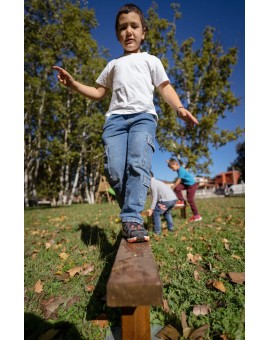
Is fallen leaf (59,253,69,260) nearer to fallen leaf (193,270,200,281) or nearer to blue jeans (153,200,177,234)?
fallen leaf (193,270,200,281)

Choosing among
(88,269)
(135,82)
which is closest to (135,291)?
(88,269)

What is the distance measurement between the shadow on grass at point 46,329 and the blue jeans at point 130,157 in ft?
2.44

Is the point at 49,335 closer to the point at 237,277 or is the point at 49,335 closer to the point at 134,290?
the point at 134,290

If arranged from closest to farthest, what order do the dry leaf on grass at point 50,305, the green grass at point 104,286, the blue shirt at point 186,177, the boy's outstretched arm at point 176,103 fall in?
1. the green grass at point 104,286
2. the dry leaf on grass at point 50,305
3. the boy's outstretched arm at point 176,103
4. the blue shirt at point 186,177

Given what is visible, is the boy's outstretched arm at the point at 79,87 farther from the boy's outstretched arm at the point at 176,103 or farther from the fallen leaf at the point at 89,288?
the fallen leaf at the point at 89,288

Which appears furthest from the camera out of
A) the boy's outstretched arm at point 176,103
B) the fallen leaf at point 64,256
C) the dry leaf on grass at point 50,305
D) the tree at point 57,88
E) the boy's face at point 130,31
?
the tree at point 57,88

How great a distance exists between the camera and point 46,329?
1.39m

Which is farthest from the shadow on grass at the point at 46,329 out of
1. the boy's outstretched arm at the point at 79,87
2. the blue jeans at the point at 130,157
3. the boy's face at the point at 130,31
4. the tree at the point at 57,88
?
the tree at the point at 57,88

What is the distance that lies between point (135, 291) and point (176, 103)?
65.9 inches

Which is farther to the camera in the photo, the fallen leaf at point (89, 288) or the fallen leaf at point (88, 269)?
the fallen leaf at point (88, 269)

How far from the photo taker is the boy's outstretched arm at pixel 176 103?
1.95 metres
